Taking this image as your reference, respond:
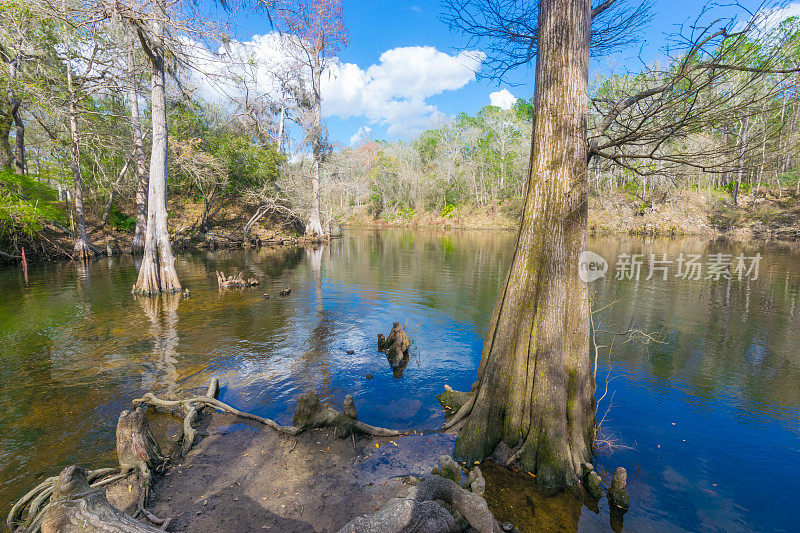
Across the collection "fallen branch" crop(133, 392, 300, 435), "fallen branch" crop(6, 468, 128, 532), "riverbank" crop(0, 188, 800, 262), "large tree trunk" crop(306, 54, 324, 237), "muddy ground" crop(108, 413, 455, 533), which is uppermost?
"large tree trunk" crop(306, 54, 324, 237)

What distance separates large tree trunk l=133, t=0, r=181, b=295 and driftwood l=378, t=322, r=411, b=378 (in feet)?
32.7

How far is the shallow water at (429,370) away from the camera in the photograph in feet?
14.1

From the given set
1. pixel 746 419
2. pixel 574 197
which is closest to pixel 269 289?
pixel 574 197

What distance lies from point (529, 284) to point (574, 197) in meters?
1.16

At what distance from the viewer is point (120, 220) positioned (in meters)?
28.2

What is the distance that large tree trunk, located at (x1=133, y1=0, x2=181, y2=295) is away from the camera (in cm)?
1310

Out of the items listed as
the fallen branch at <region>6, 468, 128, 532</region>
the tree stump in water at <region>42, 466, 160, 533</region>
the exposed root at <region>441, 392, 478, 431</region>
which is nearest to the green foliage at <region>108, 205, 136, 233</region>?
the fallen branch at <region>6, 468, 128, 532</region>

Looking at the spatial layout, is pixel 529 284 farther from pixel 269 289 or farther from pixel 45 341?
pixel 269 289

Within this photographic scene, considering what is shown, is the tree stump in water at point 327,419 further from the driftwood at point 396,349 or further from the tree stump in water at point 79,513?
the tree stump in water at point 79,513

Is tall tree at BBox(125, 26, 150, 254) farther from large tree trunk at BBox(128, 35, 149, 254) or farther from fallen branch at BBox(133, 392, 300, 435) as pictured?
fallen branch at BBox(133, 392, 300, 435)

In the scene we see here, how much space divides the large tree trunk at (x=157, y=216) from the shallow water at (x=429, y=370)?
0.99 m

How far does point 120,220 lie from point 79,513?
33514 millimetres

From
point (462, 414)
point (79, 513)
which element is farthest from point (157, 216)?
point (79, 513)

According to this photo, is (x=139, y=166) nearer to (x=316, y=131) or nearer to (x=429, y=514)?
(x=316, y=131)
